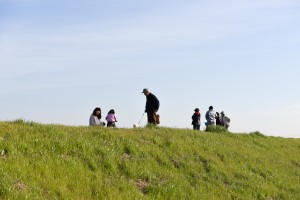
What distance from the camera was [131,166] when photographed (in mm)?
15352

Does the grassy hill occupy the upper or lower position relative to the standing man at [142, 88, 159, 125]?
lower

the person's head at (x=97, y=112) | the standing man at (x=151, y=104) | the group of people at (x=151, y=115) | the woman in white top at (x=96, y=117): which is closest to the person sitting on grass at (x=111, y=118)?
the group of people at (x=151, y=115)

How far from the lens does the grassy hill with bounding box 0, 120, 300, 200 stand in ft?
39.2

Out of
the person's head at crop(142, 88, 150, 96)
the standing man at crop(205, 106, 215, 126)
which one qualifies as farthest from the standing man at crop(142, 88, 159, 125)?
the standing man at crop(205, 106, 215, 126)

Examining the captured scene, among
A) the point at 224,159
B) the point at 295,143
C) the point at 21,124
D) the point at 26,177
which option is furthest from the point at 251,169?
the point at 295,143

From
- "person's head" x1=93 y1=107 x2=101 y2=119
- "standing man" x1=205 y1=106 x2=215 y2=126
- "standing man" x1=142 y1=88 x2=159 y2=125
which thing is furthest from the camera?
"standing man" x1=205 y1=106 x2=215 y2=126

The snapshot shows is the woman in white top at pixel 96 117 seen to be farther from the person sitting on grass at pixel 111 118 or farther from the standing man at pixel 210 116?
the standing man at pixel 210 116

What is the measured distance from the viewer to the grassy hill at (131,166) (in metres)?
11.9

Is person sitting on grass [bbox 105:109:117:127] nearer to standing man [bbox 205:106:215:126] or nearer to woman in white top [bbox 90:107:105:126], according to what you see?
woman in white top [bbox 90:107:105:126]

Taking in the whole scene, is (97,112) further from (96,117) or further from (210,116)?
(210,116)

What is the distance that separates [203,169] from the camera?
18.2 m

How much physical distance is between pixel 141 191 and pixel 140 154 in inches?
117

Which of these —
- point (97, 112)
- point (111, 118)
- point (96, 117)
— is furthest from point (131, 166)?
point (111, 118)

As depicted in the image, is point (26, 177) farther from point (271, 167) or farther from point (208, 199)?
point (271, 167)
